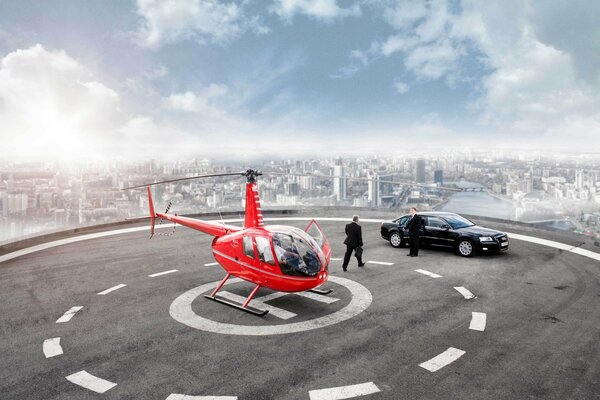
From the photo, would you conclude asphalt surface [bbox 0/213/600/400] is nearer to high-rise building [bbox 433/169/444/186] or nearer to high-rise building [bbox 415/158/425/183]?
high-rise building [bbox 415/158/425/183]

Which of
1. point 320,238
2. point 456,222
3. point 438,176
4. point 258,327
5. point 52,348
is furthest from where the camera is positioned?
point 438,176

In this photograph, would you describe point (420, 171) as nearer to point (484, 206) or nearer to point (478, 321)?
point (484, 206)

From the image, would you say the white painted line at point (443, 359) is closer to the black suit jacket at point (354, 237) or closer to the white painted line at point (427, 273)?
the white painted line at point (427, 273)

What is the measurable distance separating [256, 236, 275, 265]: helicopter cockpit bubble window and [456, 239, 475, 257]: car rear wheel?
9034 mm

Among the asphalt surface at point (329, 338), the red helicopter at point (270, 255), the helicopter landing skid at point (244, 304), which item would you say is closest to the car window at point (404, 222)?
the asphalt surface at point (329, 338)

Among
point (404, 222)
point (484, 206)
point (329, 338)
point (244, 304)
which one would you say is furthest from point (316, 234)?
point (484, 206)

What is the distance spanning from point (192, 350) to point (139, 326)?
2019 millimetres

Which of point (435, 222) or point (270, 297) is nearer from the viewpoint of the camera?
point (270, 297)

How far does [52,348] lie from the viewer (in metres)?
8.07

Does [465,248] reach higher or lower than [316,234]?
lower

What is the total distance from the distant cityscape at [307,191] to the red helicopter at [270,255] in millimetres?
7698

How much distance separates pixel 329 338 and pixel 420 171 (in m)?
26.1

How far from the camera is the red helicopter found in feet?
31.1

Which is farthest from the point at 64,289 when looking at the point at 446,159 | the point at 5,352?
the point at 446,159
